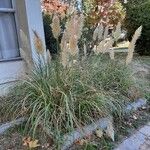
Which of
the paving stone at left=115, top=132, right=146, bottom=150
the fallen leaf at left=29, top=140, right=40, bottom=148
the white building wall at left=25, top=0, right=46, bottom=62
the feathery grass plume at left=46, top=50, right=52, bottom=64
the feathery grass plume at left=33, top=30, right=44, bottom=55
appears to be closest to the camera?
the fallen leaf at left=29, top=140, right=40, bottom=148

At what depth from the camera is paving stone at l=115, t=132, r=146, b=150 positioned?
3.39 meters

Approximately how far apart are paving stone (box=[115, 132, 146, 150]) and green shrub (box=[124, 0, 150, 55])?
18.8 ft

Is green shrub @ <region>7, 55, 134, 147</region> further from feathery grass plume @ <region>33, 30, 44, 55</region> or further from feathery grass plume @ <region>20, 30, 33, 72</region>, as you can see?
feathery grass plume @ <region>33, 30, 44, 55</region>

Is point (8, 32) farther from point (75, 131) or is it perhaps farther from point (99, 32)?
point (75, 131)

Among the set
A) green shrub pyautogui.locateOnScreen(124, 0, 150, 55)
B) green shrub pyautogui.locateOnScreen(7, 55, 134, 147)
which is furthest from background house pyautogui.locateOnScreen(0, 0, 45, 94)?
green shrub pyautogui.locateOnScreen(124, 0, 150, 55)

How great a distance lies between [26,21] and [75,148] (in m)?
2.69

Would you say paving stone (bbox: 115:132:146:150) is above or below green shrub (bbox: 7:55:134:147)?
below

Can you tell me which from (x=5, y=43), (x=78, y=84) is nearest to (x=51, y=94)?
(x=78, y=84)

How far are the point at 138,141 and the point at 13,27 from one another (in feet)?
9.70

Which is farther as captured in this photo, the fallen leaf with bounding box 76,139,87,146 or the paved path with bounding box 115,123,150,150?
the paved path with bounding box 115,123,150,150

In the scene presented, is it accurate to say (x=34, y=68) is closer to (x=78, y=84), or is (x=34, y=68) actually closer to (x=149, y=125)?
(x=78, y=84)

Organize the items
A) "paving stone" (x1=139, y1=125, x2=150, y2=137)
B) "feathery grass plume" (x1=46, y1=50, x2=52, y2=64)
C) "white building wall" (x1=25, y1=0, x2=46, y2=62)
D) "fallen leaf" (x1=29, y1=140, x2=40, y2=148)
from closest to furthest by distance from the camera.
→ 1. "fallen leaf" (x1=29, y1=140, x2=40, y2=148)
2. "feathery grass plume" (x1=46, y1=50, x2=52, y2=64)
3. "paving stone" (x1=139, y1=125, x2=150, y2=137)
4. "white building wall" (x1=25, y1=0, x2=46, y2=62)

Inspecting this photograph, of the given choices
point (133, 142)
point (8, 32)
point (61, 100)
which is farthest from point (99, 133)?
point (8, 32)

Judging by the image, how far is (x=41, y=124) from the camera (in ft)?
10.6
